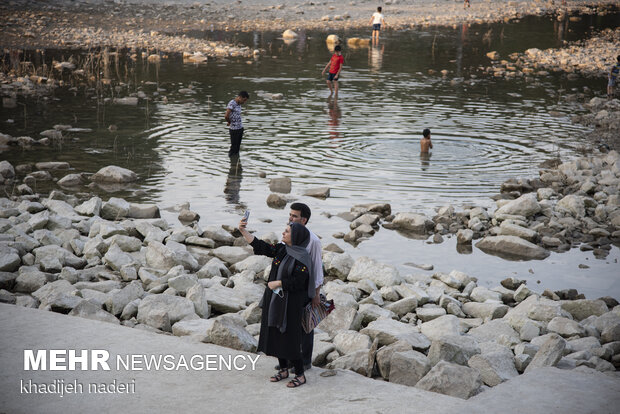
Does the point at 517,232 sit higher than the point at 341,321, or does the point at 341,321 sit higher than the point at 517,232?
the point at 517,232

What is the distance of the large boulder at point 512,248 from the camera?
11367 millimetres

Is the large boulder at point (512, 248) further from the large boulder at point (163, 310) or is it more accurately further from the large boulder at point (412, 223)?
the large boulder at point (163, 310)

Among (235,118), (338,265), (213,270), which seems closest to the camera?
(213,270)

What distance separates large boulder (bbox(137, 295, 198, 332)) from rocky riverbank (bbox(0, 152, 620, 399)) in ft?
0.04

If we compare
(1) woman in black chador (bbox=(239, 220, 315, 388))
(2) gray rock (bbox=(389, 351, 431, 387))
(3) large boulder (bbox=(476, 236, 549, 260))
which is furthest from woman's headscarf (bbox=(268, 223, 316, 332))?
(3) large boulder (bbox=(476, 236, 549, 260))

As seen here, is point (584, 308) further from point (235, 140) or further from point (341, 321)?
point (235, 140)

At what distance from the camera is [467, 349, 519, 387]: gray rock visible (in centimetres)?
661

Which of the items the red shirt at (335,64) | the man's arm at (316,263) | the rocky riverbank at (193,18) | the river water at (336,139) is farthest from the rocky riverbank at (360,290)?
the rocky riverbank at (193,18)

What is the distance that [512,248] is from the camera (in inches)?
452

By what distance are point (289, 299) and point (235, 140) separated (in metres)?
10.6

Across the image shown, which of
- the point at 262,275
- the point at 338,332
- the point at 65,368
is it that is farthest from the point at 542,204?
the point at 65,368

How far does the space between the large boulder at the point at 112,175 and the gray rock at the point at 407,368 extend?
9516mm

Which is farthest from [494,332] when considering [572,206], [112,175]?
[112,175]

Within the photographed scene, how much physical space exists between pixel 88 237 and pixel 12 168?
15.3 ft
